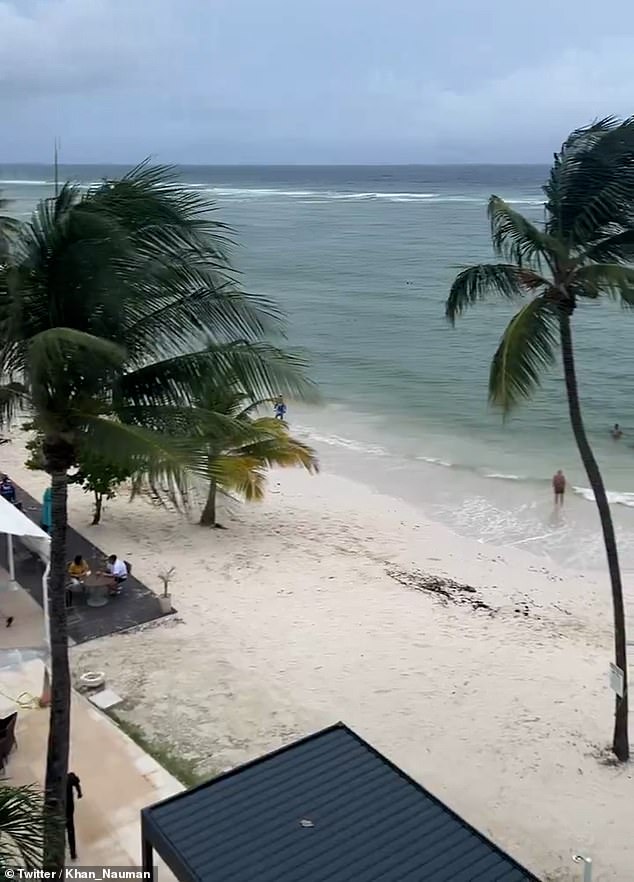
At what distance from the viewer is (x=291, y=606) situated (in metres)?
13.4

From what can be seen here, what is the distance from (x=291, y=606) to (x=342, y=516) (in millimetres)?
6122

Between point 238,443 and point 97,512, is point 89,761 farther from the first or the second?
point 97,512

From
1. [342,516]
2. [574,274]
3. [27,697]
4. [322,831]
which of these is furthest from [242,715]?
[342,516]

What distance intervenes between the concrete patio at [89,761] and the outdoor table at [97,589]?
177 cm

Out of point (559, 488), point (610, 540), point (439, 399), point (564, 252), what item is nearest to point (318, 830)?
point (610, 540)

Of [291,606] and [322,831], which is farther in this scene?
[291,606]

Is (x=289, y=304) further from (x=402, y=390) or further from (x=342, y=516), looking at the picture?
(x=342, y=516)

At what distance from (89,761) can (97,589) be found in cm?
424

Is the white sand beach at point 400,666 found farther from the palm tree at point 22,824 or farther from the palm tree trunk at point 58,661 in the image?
the palm tree at point 22,824

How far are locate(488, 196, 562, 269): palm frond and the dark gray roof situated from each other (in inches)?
195

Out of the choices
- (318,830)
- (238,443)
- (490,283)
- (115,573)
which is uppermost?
(490,283)

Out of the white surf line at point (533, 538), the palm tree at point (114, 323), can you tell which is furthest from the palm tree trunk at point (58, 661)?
the white surf line at point (533, 538)

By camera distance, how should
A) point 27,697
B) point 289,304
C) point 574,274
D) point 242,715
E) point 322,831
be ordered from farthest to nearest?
point 289,304 → point 242,715 → point 27,697 → point 574,274 → point 322,831

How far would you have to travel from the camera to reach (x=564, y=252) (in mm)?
8461
